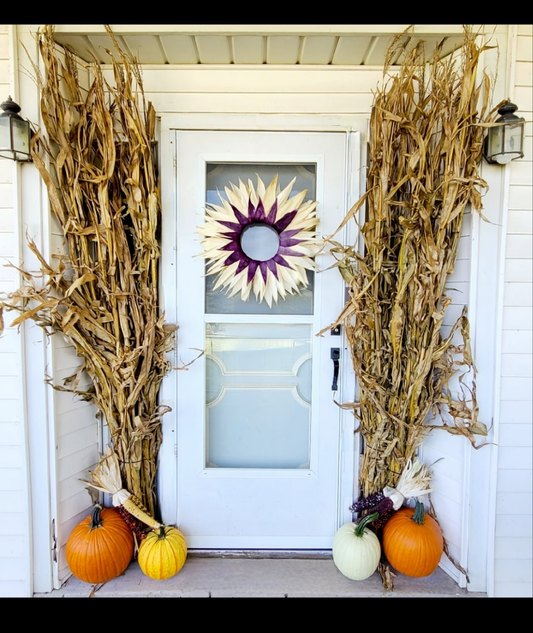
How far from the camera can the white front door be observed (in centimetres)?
155

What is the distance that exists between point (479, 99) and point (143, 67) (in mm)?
1583

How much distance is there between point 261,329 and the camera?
1631 mm

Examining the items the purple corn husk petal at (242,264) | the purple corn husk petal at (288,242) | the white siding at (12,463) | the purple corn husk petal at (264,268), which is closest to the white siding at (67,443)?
the white siding at (12,463)

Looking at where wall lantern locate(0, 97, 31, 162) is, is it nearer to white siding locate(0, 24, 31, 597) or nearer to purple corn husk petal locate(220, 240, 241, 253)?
white siding locate(0, 24, 31, 597)

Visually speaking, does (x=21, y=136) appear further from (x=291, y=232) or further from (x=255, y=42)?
(x=291, y=232)

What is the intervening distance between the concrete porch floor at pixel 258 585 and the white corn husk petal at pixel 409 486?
362 mm

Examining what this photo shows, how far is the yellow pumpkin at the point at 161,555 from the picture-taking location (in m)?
1.42

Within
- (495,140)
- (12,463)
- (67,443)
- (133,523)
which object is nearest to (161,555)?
(133,523)

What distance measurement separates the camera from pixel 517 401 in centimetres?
143

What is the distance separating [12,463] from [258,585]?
1.27 metres

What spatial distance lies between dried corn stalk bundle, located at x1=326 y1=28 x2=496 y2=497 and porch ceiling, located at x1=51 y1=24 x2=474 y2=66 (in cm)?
12

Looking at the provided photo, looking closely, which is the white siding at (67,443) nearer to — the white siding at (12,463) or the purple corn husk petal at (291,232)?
the white siding at (12,463)

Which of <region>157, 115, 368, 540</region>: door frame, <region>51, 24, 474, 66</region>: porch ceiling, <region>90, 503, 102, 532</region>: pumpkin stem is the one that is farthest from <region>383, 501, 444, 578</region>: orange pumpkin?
<region>51, 24, 474, 66</region>: porch ceiling
